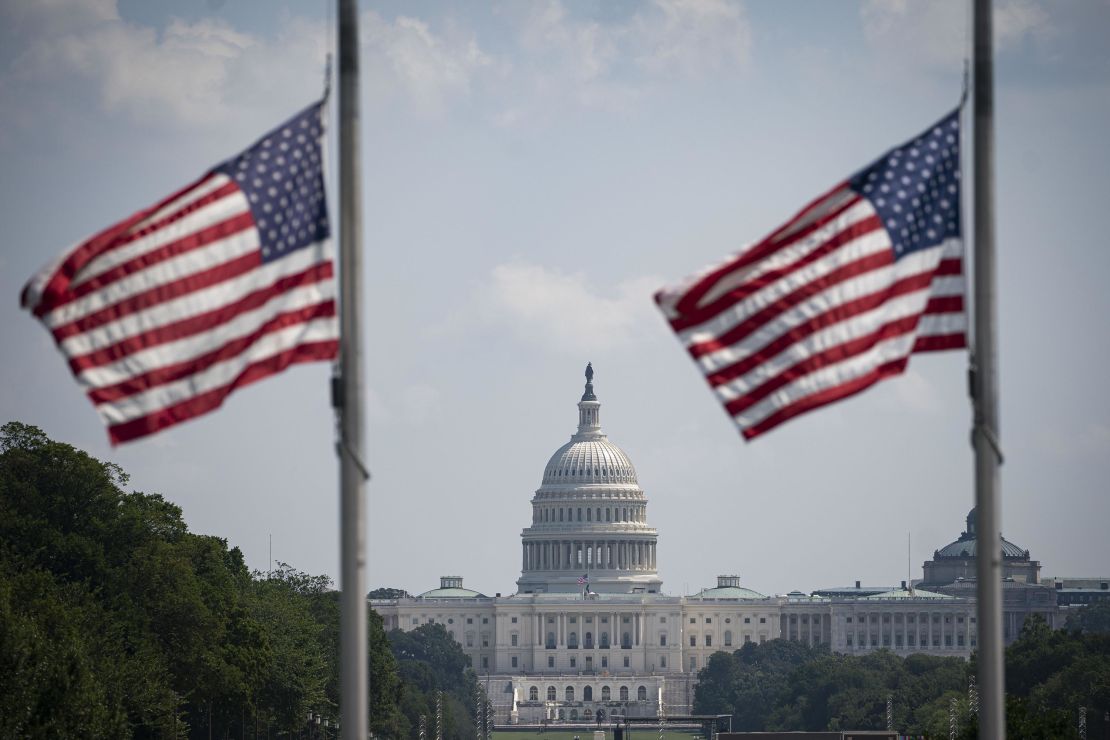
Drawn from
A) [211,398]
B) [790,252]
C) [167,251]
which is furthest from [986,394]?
[167,251]

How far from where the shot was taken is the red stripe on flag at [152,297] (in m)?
28.7

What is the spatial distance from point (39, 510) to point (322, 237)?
85.2m

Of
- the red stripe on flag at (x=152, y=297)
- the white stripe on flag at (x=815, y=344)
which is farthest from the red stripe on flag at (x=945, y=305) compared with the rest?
the red stripe on flag at (x=152, y=297)

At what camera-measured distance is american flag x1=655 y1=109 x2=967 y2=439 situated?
29.0 m

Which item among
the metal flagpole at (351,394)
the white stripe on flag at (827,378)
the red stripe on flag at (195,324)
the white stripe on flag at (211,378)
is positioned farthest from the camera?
the white stripe on flag at (827,378)

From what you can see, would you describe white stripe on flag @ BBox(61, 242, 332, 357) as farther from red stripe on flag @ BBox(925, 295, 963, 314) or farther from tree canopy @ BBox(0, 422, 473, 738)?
tree canopy @ BBox(0, 422, 473, 738)

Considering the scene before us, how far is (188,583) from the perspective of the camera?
113 metres

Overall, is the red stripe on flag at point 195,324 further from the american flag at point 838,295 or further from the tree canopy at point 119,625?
the tree canopy at point 119,625

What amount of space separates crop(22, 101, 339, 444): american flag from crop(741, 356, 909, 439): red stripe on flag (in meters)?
4.78

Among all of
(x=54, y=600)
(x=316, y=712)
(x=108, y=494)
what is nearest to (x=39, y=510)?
(x=108, y=494)

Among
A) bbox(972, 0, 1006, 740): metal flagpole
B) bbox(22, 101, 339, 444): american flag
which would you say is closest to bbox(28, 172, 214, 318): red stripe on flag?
bbox(22, 101, 339, 444): american flag

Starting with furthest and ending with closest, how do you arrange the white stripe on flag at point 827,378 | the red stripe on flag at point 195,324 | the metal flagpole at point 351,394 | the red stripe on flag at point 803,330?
the red stripe on flag at point 803,330
the white stripe on flag at point 827,378
the red stripe on flag at point 195,324
the metal flagpole at point 351,394

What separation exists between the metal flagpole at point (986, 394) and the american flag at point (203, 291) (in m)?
7.04

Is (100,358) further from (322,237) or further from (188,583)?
(188,583)
